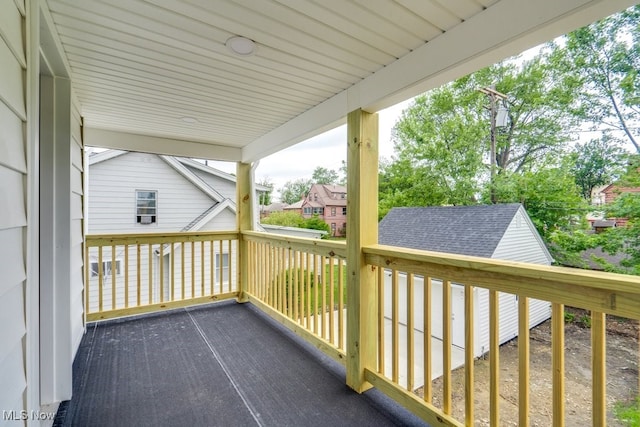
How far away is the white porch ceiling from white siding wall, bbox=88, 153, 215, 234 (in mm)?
1448

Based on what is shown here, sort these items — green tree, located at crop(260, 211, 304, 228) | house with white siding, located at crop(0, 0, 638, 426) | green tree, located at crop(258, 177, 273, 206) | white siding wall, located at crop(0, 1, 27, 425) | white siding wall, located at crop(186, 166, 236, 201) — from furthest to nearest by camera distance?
white siding wall, located at crop(186, 166, 236, 201) < green tree, located at crop(258, 177, 273, 206) < green tree, located at crop(260, 211, 304, 228) < house with white siding, located at crop(0, 0, 638, 426) < white siding wall, located at crop(0, 1, 27, 425)

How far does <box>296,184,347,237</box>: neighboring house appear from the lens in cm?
231

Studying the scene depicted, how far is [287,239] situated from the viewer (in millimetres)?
2996

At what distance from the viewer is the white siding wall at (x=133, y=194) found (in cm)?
371

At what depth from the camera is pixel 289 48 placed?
1.71 meters

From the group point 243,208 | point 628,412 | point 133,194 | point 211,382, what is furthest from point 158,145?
point 628,412

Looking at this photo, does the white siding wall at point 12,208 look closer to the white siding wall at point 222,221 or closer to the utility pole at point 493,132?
the utility pole at point 493,132

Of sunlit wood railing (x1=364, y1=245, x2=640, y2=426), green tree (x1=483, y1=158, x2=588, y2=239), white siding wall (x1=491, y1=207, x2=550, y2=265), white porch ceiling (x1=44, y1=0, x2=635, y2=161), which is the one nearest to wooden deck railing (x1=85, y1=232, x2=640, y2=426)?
sunlit wood railing (x1=364, y1=245, x2=640, y2=426)

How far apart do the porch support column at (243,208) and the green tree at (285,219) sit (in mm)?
230

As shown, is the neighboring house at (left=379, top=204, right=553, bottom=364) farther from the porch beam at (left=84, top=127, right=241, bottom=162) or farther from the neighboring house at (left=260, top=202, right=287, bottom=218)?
the porch beam at (left=84, top=127, right=241, bottom=162)

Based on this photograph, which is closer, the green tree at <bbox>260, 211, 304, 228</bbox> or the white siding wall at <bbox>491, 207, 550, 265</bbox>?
the white siding wall at <bbox>491, 207, 550, 265</bbox>

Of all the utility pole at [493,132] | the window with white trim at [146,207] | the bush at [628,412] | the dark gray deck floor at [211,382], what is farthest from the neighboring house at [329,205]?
the window with white trim at [146,207]

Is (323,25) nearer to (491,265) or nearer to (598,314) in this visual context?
(491,265)

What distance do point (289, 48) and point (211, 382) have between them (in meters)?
2.25
